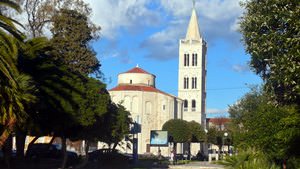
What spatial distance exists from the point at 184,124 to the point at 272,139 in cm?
7127

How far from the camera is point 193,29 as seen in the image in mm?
142000

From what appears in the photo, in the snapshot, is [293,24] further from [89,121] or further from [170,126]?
[170,126]

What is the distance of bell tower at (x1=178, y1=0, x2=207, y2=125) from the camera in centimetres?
14112

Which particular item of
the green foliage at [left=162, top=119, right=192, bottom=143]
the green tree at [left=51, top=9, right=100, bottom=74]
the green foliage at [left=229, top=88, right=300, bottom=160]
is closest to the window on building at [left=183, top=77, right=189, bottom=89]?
the green foliage at [left=162, top=119, right=192, bottom=143]

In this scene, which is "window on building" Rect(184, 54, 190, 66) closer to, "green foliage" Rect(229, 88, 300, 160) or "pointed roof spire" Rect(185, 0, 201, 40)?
"pointed roof spire" Rect(185, 0, 201, 40)

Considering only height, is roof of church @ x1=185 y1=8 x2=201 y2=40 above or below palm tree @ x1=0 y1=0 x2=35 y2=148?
above

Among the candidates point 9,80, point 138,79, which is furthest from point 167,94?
point 9,80

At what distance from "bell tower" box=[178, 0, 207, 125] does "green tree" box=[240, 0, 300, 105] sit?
116m

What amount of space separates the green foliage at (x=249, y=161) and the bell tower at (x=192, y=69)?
4541 inches

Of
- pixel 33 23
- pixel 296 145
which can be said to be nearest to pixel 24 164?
pixel 33 23

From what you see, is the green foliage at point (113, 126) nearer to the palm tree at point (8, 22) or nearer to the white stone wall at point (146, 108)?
the palm tree at point (8, 22)

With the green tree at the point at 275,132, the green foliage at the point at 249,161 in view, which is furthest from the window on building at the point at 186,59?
the green foliage at the point at 249,161

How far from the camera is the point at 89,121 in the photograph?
3475cm

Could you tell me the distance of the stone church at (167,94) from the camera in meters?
116
